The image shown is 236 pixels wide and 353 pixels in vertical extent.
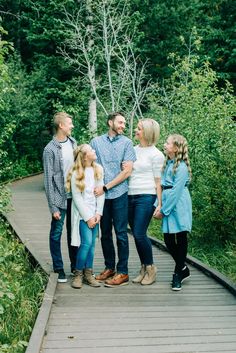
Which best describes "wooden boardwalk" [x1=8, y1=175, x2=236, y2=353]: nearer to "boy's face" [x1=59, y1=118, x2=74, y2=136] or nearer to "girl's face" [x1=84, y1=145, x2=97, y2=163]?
"girl's face" [x1=84, y1=145, x2=97, y2=163]

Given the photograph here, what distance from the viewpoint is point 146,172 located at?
6.66 metres

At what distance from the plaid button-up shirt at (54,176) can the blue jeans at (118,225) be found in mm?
532

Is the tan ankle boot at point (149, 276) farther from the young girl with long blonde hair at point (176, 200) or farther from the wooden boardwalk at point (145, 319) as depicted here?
the young girl with long blonde hair at point (176, 200)

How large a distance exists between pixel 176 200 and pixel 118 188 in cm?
69

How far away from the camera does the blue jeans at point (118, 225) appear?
6.69m

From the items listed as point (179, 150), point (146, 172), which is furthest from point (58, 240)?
point (179, 150)

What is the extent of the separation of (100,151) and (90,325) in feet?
7.15

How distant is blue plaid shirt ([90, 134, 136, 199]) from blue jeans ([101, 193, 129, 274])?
0.10 meters

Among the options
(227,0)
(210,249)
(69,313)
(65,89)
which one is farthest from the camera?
(227,0)

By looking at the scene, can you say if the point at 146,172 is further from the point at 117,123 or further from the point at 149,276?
the point at 149,276

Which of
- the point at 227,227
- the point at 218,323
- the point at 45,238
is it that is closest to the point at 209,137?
the point at 227,227

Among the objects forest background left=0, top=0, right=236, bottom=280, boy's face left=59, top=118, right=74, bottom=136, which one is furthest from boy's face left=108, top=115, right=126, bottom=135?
forest background left=0, top=0, right=236, bottom=280

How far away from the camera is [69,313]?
5.76 metres

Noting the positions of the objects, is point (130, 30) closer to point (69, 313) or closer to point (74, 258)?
point (74, 258)
